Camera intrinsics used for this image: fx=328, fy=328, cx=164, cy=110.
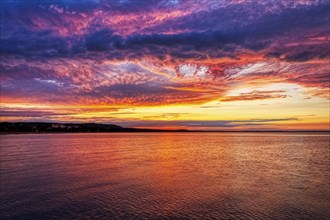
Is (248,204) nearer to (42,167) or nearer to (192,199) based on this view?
(192,199)

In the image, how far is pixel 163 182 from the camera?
121 feet

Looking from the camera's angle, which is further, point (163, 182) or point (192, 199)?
point (163, 182)

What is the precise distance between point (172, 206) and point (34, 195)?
40.5 feet

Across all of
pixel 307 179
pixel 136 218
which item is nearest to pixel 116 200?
pixel 136 218

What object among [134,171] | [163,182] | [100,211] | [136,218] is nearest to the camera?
[136,218]

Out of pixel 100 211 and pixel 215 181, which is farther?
pixel 215 181

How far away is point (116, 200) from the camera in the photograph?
1070 inches

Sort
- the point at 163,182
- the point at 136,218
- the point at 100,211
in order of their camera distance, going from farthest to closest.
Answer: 1. the point at 163,182
2. the point at 100,211
3. the point at 136,218

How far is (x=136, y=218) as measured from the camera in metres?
22.2

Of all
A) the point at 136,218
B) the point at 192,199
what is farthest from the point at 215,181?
the point at 136,218

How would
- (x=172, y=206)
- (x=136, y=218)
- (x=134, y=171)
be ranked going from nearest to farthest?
(x=136, y=218) < (x=172, y=206) < (x=134, y=171)

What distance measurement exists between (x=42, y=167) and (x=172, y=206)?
27.9m

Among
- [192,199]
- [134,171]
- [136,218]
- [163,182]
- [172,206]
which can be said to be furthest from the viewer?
[134,171]

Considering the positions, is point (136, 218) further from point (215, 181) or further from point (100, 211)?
point (215, 181)
